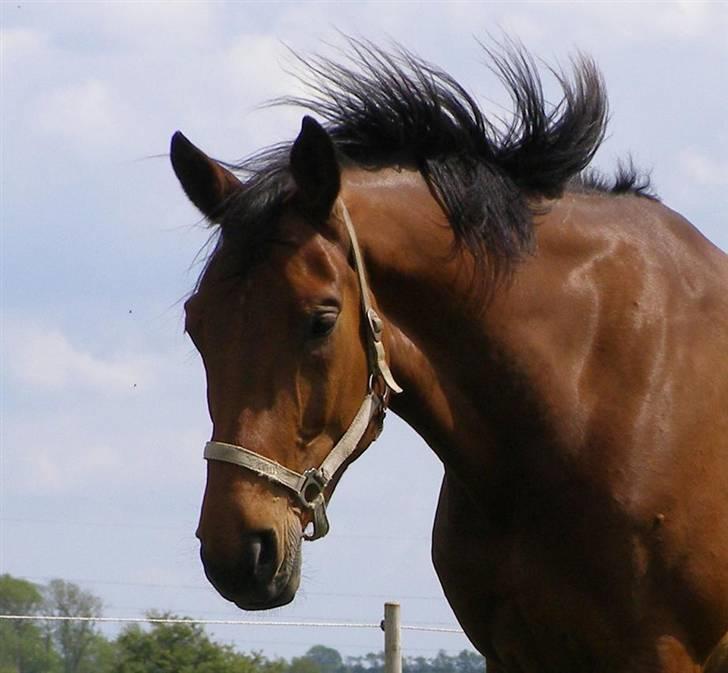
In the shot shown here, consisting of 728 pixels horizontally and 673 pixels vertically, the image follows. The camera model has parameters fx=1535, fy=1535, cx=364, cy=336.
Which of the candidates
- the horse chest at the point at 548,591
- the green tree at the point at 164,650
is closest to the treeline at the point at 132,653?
the green tree at the point at 164,650

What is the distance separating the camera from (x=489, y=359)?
14.6ft

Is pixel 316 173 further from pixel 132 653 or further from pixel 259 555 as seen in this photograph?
pixel 132 653

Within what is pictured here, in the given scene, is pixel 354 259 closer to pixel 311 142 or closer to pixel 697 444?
pixel 311 142

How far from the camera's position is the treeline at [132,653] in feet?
42.8

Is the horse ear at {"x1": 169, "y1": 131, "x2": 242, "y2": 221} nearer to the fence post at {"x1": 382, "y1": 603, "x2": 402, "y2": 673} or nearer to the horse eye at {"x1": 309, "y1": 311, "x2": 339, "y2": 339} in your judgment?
the horse eye at {"x1": 309, "y1": 311, "x2": 339, "y2": 339}

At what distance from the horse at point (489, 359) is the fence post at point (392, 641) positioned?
5.29m

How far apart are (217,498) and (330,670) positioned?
1181cm

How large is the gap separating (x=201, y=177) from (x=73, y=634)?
31.2 feet

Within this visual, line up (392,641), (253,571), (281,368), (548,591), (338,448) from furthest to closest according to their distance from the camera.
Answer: (392,641) → (548,591) → (338,448) → (281,368) → (253,571)

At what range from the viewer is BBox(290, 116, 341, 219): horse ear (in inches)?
165

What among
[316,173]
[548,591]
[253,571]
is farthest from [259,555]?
[316,173]

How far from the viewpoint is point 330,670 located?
15.3 metres

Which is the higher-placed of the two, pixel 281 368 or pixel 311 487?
pixel 281 368

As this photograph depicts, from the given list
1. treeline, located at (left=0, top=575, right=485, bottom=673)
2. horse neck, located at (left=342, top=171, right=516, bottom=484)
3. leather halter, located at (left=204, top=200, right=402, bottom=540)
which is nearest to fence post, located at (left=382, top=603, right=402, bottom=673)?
treeline, located at (left=0, top=575, right=485, bottom=673)
